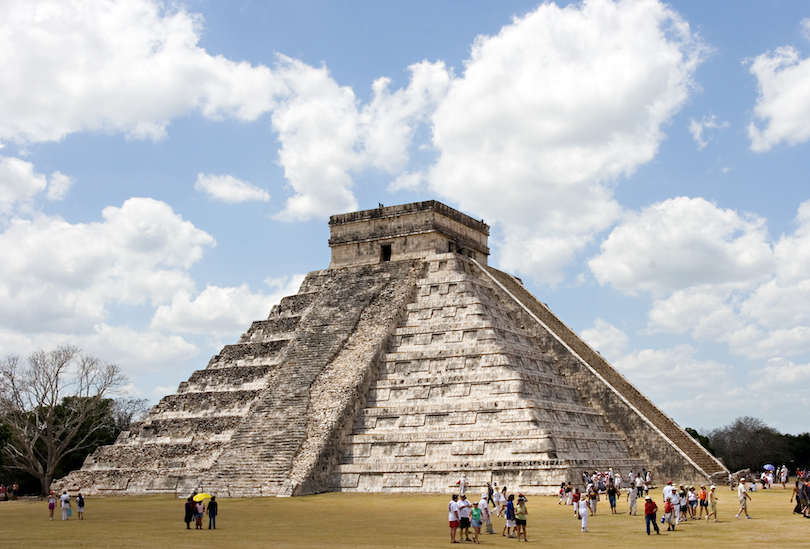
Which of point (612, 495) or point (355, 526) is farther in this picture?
point (612, 495)

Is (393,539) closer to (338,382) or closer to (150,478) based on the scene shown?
(338,382)

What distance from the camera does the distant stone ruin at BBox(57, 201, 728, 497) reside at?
25.2 metres

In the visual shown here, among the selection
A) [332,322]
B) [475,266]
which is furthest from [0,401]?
[475,266]

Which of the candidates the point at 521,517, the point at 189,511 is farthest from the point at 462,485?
the point at 189,511

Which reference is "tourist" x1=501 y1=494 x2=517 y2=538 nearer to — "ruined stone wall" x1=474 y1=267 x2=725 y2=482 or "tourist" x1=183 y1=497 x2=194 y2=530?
"tourist" x1=183 y1=497 x2=194 y2=530

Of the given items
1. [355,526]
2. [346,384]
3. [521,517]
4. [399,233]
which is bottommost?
[355,526]

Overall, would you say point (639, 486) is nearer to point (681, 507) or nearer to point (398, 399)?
point (681, 507)

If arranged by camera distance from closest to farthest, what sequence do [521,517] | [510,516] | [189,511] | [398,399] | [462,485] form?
[521,517] → [510,516] → [189,511] → [462,485] → [398,399]

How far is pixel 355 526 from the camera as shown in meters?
17.6

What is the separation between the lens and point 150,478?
2895cm

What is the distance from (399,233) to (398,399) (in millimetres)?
8423

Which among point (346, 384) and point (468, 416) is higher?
point (346, 384)

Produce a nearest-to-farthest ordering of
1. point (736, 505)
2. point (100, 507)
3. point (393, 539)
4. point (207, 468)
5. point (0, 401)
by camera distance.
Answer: point (393, 539) → point (736, 505) → point (100, 507) → point (207, 468) → point (0, 401)

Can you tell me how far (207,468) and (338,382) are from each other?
4.97 meters
